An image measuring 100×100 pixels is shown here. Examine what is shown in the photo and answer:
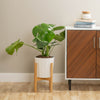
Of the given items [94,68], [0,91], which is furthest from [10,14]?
[94,68]

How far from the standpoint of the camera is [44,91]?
3.87m

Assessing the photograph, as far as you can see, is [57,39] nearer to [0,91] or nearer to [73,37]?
[73,37]

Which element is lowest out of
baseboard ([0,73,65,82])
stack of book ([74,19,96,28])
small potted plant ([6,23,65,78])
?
baseboard ([0,73,65,82])

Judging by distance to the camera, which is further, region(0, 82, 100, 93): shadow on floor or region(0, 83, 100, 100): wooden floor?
region(0, 82, 100, 93): shadow on floor

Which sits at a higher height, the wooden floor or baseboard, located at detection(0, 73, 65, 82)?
baseboard, located at detection(0, 73, 65, 82)

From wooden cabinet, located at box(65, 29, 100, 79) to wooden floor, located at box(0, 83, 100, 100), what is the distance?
0.66ft

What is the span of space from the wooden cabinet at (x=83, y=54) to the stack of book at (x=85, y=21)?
89 mm

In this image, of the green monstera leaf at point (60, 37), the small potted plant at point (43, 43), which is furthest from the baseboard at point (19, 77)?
the green monstera leaf at point (60, 37)

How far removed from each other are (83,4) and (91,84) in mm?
1164

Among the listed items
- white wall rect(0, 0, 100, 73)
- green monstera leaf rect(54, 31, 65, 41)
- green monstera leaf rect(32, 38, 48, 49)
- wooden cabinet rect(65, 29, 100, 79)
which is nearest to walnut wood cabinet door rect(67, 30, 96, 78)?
wooden cabinet rect(65, 29, 100, 79)

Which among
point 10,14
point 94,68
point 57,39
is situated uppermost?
point 10,14

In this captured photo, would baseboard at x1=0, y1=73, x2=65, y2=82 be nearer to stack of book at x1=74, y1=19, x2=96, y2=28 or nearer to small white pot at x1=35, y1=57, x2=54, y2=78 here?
small white pot at x1=35, y1=57, x2=54, y2=78

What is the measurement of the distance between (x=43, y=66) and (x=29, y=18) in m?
0.82

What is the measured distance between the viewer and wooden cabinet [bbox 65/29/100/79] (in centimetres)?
380
